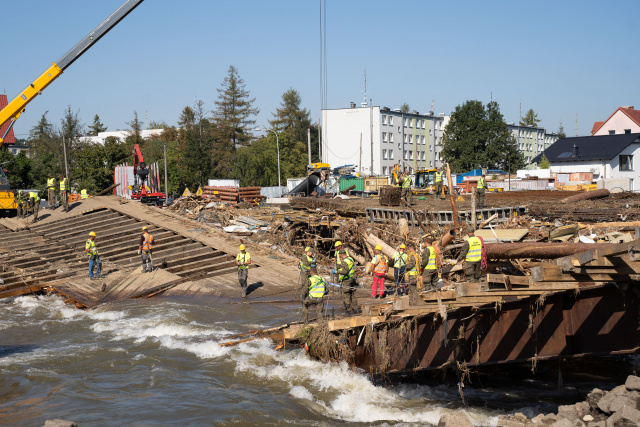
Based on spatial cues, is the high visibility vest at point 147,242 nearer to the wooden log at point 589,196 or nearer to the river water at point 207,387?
the river water at point 207,387

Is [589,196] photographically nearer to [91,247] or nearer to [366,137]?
[91,247]

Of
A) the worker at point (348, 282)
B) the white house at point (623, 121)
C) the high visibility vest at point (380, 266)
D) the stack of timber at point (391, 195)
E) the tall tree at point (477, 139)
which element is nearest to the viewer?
the worker at point (348, 282)

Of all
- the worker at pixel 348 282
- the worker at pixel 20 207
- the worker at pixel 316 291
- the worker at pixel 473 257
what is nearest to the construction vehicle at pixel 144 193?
the worker at pixel 20 207

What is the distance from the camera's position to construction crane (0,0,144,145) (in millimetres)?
21788

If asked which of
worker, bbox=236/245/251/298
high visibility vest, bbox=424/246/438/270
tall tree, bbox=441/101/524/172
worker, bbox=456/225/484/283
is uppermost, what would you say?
tall tree, bbox=441/101/524/172

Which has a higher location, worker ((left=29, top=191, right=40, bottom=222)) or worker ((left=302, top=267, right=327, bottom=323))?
worker ((left=29, top=191, right=40, bottom=222))

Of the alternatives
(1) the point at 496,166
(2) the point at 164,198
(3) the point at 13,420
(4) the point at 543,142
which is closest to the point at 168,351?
(3) the point at 13,420

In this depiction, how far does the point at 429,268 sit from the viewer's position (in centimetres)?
1532

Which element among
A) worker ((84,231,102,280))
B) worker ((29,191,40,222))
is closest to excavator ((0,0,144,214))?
worker ((29,191,40,222))

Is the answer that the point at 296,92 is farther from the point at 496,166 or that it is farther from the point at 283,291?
the point at 283,291

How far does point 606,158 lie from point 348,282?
50.6 meters

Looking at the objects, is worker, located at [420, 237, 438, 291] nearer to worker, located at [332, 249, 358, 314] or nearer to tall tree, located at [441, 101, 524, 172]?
worker, located at [332, 249, 358, 314]

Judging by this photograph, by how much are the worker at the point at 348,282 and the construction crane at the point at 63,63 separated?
1315 cm

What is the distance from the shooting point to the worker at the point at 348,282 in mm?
14445
